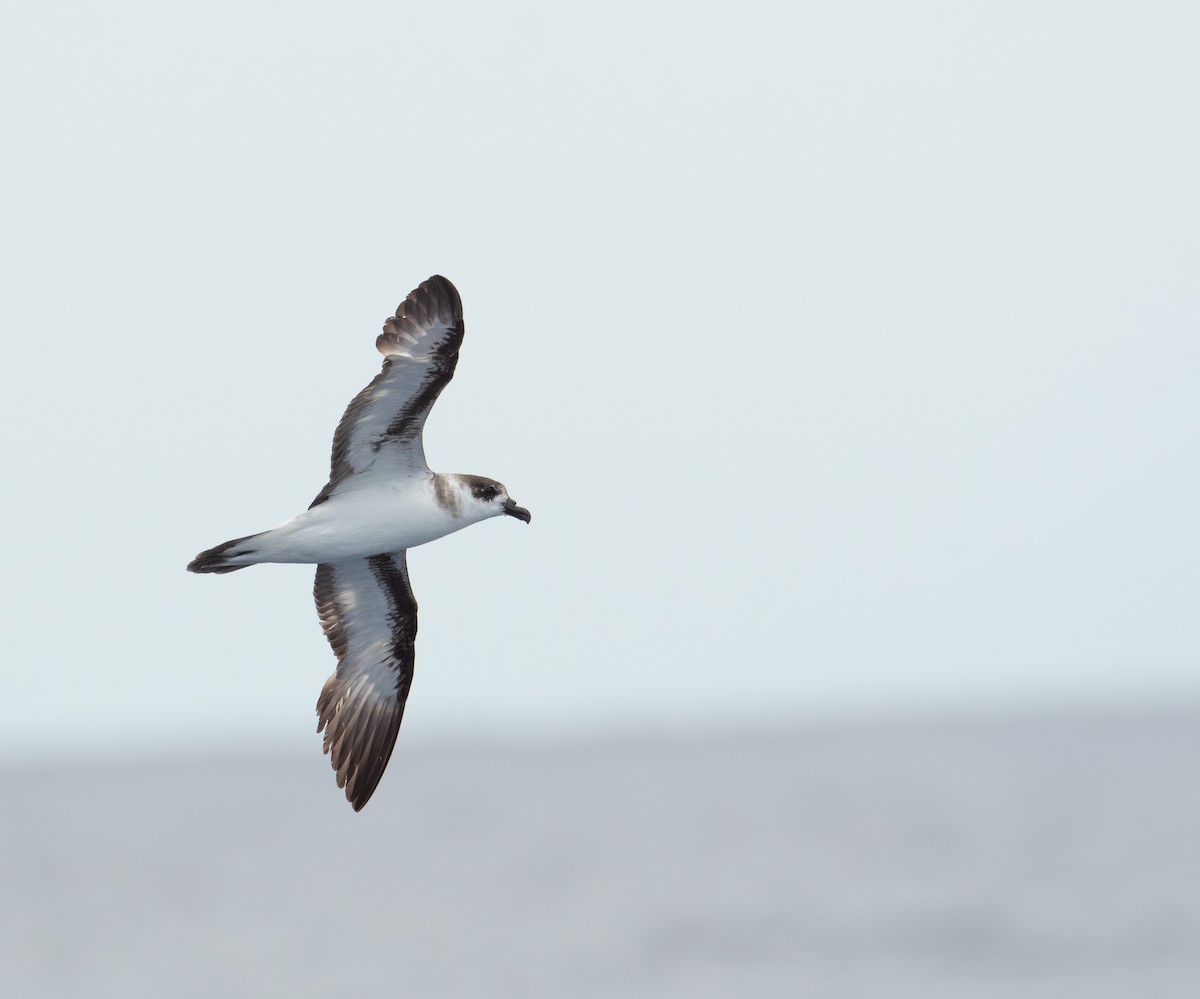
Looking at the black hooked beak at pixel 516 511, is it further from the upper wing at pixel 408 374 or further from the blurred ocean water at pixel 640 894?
the blurred ocean water at pixel 640 894

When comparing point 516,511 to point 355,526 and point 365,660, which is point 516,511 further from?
point 365,660

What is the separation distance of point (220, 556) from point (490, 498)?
260 centimetres

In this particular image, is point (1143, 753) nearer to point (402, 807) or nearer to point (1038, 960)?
point (402, 807)

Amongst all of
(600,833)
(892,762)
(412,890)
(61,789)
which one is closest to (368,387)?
(412,890)

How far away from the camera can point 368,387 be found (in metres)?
16.8

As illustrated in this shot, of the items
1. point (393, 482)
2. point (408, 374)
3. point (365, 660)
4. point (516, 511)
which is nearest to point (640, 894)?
point (365, 660)

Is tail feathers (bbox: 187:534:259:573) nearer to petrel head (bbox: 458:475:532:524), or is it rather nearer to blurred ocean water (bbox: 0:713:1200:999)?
petrel head (bbox: 458:475:532:524)

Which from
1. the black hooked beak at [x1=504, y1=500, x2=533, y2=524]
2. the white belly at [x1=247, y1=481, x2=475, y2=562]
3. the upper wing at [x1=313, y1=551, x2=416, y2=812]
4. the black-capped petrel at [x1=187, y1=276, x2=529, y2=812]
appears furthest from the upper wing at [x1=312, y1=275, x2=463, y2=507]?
the upper wing at [x1=313, y1=551, x2=416, y2=812]

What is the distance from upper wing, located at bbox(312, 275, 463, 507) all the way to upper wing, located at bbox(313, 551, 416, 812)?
2.21 meters

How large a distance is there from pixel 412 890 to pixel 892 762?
82.0 m

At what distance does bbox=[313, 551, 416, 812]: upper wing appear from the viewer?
19.1 m

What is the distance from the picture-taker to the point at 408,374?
1678 centimetres

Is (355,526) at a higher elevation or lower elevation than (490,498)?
lower

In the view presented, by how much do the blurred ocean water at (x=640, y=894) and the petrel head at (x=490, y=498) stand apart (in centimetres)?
2588
